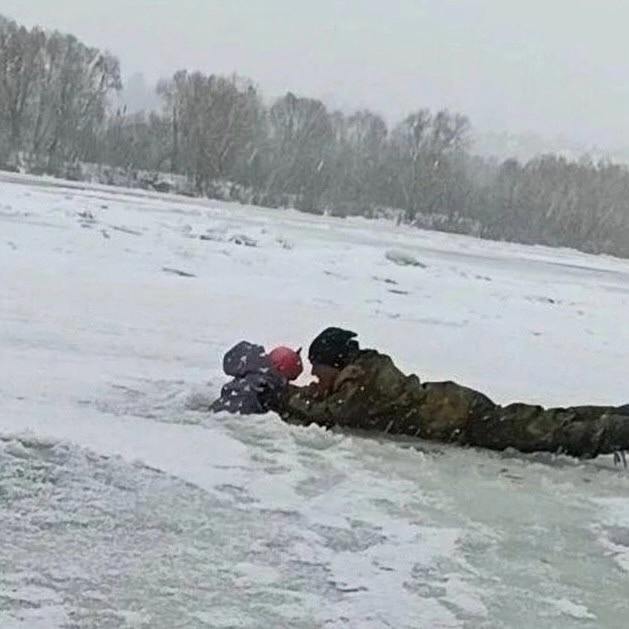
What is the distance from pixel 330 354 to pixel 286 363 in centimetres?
25

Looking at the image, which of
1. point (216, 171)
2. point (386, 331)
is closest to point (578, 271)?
point (386, 331)

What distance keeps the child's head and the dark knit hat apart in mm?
137

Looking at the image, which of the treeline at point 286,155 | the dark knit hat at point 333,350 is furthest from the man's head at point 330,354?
the treeline at point 286,155

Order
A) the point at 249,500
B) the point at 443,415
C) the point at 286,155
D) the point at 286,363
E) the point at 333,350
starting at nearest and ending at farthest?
the point at 249,500 → the point at 443,415 → the point at 333,350 → the point at 286,363 → the point at 286,155

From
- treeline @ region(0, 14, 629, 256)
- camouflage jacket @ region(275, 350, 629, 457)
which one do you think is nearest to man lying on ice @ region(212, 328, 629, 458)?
camouflage jacket @ region(275, 350, 629, 457)

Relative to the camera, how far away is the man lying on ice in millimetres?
4887

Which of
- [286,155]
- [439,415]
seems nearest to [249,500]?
[439,415]

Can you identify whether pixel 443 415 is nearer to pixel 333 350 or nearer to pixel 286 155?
pixel 333 350

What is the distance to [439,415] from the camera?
16.2 feet

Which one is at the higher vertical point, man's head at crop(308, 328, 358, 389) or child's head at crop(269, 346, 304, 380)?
man's head at crop(308, 328, 358, 389)

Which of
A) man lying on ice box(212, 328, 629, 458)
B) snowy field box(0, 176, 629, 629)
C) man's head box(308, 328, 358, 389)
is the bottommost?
snowy field box(0, 176, 629, 629)

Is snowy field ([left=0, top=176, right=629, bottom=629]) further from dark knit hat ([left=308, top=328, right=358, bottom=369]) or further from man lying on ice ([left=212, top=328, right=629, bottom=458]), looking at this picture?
dark knit hat ([left=308, top=328, right=358, bottom=369])

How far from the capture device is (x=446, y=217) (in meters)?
53.3

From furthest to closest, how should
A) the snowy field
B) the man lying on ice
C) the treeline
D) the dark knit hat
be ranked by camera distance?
the treeline
the dark knit hat
the man lying on ice
the snowy field
